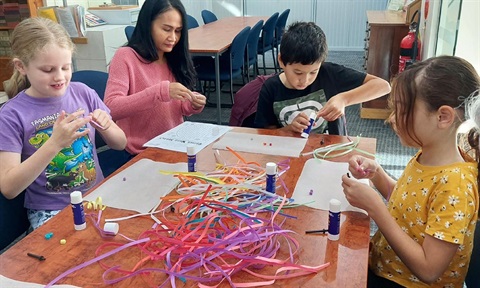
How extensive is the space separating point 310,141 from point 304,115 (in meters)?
0.11

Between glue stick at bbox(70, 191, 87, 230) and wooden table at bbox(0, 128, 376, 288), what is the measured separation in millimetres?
17

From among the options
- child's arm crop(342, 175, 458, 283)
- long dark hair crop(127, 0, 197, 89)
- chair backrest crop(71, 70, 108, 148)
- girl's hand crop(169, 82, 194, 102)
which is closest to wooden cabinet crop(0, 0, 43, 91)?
chair backrest crop(71, 70, 108, 148)

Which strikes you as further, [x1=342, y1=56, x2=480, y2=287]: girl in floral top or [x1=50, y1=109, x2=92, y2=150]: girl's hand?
[x1=50, y1=109, x2=92, y2=150]: girl's hand

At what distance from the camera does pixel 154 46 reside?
1.91m

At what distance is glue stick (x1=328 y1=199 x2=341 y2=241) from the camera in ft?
3.03

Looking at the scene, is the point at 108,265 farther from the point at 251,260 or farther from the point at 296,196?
the point at 296,196

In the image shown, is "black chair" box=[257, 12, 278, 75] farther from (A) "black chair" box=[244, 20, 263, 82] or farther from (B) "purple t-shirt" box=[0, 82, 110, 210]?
(B) "purple t-shirt" box=[0, 82, 110, 210]

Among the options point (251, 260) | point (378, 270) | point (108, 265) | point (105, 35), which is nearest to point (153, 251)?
point (108, 265)

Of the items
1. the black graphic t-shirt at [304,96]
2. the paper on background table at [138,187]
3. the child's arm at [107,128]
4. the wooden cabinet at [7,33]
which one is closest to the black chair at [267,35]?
the wooden cabinet at [7,33]

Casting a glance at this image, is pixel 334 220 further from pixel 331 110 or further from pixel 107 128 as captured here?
pixel 107 128

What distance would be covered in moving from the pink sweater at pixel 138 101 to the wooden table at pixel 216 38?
1.65 metres

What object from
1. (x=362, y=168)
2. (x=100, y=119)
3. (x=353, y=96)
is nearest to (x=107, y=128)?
(x=100, y=119)

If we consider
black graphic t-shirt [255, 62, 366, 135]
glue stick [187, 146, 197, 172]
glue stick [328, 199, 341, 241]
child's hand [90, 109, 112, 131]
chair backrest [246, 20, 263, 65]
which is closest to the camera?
glue stick [328, 199, 341, 241]

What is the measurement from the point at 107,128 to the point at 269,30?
170 inches
